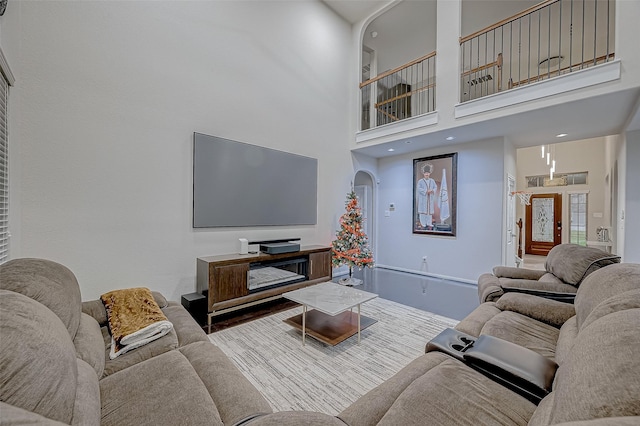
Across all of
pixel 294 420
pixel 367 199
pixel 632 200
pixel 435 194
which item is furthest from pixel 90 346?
pixel 632 200

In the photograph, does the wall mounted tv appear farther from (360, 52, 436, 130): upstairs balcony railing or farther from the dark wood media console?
(360, 52, 436, 130): upstairs balcony railing

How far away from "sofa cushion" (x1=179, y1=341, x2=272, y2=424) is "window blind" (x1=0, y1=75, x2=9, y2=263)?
5.99 ft

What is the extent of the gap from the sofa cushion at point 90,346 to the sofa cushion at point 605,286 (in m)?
2.64

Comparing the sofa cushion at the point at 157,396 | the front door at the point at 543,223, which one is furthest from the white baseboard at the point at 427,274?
the front door at the point at 543,223

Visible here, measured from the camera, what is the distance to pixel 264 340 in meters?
2.78

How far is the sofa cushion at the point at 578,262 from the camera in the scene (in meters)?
2.29

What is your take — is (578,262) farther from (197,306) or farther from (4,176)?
(4,176)

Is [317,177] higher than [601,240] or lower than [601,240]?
higher

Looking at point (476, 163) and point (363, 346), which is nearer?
point (363, 346)

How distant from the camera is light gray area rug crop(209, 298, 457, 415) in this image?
77.2 inches

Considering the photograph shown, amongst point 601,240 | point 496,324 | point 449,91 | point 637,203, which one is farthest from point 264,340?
point 601,240

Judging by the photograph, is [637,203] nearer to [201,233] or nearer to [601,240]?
[601,240]

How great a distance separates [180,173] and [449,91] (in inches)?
167

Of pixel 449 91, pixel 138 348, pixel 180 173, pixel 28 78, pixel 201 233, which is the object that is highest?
pixel 449 91
